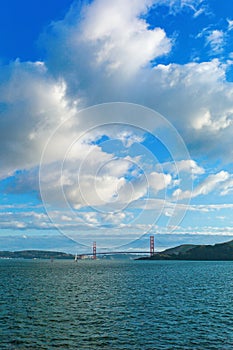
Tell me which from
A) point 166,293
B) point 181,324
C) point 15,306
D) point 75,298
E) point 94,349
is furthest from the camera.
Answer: point 166,293

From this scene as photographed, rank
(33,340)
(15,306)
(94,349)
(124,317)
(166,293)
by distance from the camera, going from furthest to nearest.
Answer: (166,293) < (15,306) < (124,317) < (33,340) < (94,349)

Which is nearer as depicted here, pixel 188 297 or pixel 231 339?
pixel 231 339

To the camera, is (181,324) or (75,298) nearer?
(181,324)

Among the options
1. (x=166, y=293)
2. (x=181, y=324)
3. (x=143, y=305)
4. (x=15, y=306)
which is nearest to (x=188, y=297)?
(x=166, y=293)

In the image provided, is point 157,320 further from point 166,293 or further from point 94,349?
point 166,293

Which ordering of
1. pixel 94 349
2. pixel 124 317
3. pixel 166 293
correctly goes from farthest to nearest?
pixel 166 293, pixel 124 317, pixel 94 349

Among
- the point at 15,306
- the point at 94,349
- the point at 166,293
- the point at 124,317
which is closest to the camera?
the point at 94,349

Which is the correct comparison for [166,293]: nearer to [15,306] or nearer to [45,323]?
[15,306]

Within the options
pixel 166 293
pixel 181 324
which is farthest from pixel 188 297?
pixel 181 324

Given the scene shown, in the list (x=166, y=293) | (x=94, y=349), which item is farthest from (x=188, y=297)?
(x=94, y=349)
